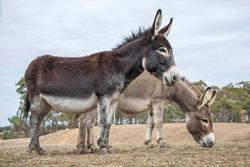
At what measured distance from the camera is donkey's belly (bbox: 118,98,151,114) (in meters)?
12.6

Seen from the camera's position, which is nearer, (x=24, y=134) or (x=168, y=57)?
(x=168, y=57)

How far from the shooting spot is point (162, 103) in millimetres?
12914

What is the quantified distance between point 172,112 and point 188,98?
40.5 meters

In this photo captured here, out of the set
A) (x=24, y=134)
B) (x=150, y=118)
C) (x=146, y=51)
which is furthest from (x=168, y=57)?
(x=24, y=134)

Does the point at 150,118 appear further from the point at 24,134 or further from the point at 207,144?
the point at 24,134

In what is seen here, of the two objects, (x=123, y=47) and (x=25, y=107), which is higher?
(x=123, y=47)

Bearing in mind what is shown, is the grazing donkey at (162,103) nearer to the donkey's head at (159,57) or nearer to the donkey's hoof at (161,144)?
the donkey's hoof at (161,144)

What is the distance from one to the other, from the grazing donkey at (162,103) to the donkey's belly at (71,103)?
2.89 m

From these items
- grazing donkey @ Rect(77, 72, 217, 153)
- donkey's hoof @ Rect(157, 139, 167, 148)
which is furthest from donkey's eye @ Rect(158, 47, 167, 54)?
donkey's hoof @ Rect(157, 139, 167, 148)

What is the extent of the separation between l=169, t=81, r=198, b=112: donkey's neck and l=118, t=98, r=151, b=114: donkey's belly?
769mm

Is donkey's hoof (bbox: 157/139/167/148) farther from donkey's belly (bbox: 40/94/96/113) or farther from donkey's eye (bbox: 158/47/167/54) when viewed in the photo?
donkey's eye (bbox: 158/47/167/54)

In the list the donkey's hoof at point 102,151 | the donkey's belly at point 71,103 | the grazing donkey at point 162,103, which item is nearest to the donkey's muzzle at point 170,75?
the donkey's belly at point 71,103

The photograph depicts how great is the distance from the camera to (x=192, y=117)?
12.2 meters

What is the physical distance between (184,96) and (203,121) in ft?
3.66
